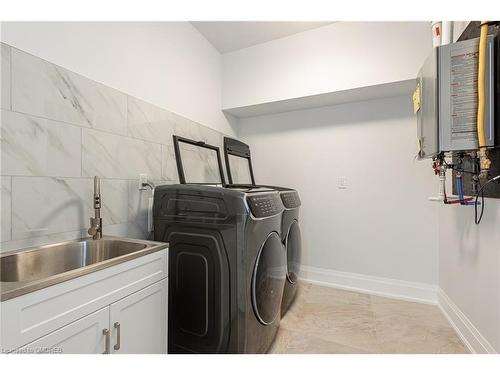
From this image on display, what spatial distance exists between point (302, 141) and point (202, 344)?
7.32ft

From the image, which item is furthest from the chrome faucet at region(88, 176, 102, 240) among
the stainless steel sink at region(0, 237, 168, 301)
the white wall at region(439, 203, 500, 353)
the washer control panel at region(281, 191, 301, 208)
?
the white wall at region(439, 203, 500, 353)

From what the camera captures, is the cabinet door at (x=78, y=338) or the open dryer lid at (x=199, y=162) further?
the open dryer lid at (x=199, y=162)

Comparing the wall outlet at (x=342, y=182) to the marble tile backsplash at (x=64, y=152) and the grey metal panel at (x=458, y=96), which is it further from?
Answer: the marble tile backsplash at (x=64, y=152)

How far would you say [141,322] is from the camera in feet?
3.47

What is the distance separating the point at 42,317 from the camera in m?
0.71

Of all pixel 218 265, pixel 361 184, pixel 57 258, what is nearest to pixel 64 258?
pixel 57 258

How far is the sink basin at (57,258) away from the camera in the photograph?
39.3 inches

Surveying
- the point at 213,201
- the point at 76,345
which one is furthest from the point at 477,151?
the point at 76,345

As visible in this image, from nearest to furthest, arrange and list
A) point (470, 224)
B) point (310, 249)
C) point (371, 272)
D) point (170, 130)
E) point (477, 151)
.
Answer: point (477, 151), point (470, 224), point (170, 130), point (371, 272), point (310, 249)

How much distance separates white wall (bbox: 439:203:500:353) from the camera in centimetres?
133

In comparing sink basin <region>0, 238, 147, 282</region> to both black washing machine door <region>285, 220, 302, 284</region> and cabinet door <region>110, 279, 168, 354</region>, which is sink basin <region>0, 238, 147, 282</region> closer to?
cabinet door <region>110, 279, 168, 354</region>

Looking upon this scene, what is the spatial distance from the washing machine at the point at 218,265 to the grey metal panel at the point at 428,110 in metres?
0.97

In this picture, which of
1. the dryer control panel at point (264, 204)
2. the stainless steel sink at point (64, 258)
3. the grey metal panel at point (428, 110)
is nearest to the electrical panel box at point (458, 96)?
the grey metal panel at point (428, 110)

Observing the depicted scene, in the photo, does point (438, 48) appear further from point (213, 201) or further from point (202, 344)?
point (202, 344)
